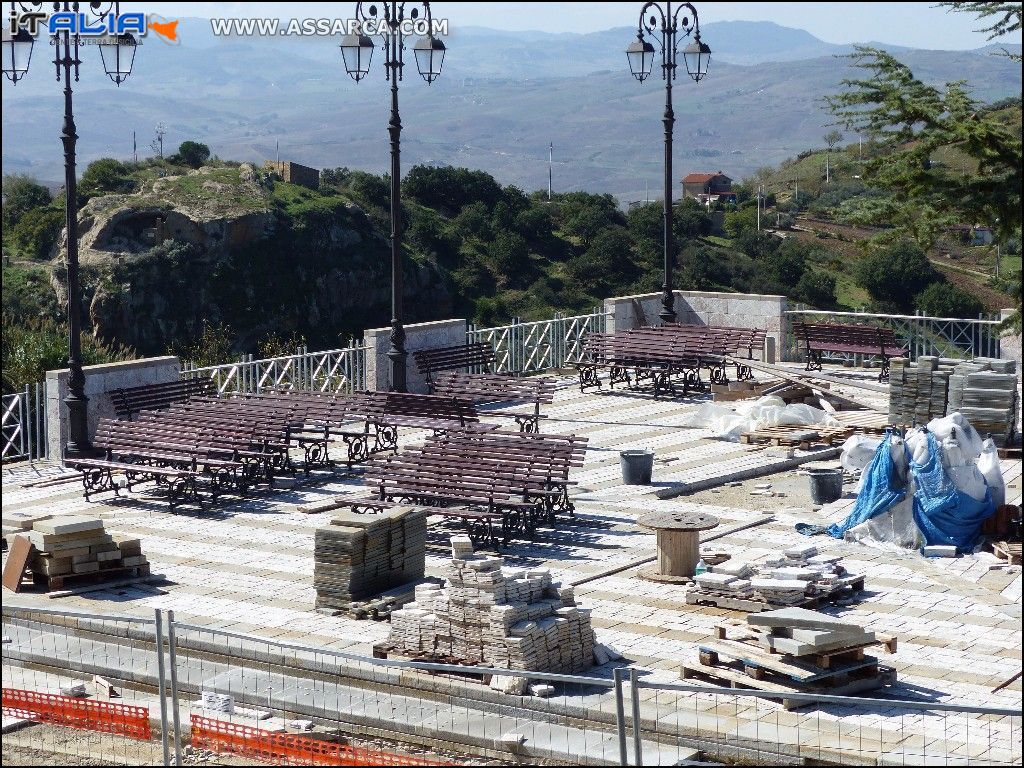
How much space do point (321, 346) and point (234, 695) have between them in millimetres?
53653

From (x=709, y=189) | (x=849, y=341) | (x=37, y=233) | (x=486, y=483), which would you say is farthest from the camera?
(x=709, y=189)

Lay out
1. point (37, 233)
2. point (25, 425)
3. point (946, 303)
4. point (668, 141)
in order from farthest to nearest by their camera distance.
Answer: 1. point (37, 233)
2. point (946, 303)
3. point (668, 141)
4. point (25, 425)

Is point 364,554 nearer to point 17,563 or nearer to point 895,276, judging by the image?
point 17,563

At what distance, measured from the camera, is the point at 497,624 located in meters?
13.3

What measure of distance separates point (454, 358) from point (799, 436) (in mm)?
6336

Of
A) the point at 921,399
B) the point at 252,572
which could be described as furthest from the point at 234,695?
the point at 921,399

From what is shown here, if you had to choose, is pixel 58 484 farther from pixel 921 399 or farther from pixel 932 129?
pixel 932 129

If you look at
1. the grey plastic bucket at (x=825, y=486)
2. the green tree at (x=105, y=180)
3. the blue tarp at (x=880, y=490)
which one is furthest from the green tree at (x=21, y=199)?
the blue tarp at (x=880, y=490)

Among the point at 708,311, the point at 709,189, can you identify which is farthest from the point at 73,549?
the point at 709,189

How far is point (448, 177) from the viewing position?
82.2 meters

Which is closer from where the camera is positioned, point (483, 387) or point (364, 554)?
point (364, 554)

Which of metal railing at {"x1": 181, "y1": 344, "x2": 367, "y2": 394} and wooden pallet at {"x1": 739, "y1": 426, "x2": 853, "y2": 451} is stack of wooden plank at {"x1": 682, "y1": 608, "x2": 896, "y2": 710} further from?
metal railing at {"x1": 181, "y1": 344, "x2": 367, "y2": 394}

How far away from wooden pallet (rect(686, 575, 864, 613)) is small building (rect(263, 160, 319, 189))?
204ft

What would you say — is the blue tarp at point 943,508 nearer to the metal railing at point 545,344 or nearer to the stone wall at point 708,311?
the metal railing at point 545,344
